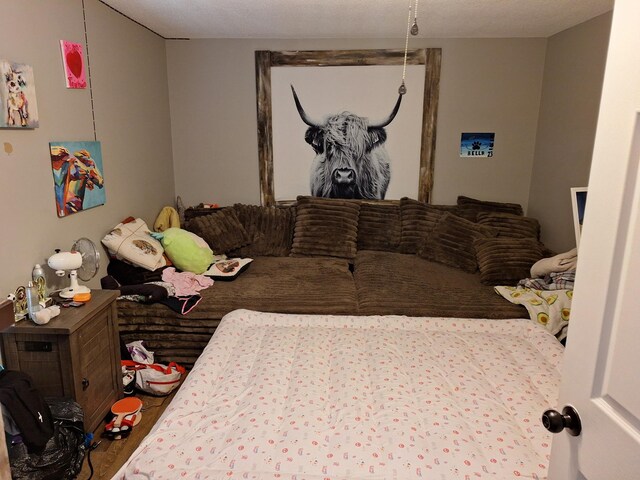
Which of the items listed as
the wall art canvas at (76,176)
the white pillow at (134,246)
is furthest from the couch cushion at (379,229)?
the wall art canvas at (76,176)

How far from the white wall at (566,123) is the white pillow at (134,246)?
309 cm

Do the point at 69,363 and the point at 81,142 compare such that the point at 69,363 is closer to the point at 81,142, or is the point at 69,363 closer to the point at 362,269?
the point at 81,142

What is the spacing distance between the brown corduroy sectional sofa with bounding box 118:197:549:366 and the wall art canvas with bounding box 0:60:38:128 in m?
1.21

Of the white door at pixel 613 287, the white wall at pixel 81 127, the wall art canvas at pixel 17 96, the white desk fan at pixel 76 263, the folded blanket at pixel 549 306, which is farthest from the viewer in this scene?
the folded blanket at pixel 549 306

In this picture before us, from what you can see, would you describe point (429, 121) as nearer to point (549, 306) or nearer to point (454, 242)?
point (454, 242)

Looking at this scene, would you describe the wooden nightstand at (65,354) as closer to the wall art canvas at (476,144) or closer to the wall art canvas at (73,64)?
the wall art canvas at (73,64)

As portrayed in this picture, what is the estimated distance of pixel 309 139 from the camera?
13.4 feet

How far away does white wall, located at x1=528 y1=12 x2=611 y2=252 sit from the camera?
315 cm

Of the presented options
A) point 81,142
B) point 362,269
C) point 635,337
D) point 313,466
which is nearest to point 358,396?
point 313,466

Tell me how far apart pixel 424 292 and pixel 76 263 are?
6.80ft

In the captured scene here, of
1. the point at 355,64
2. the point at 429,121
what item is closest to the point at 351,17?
the point at 355,64

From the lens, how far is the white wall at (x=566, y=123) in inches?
124

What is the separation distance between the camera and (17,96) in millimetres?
2068

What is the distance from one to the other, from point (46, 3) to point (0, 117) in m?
0.77
